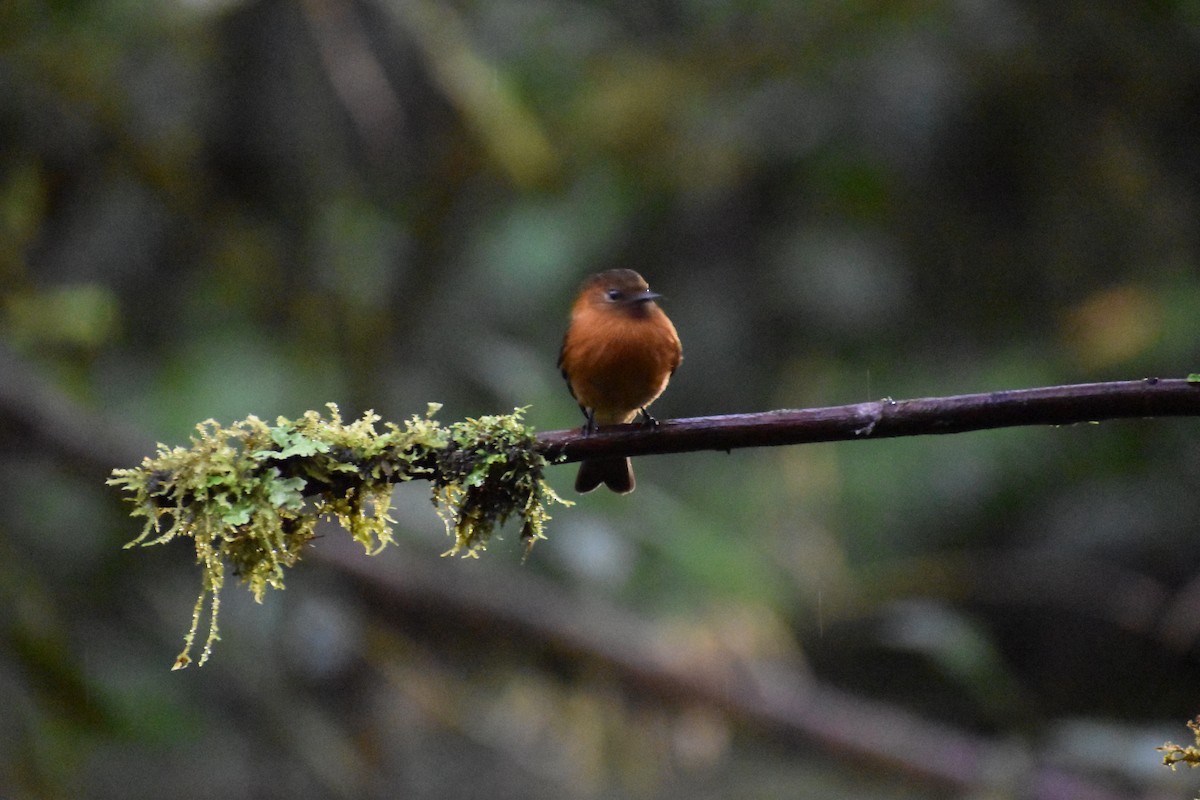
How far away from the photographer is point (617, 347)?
10.9ft

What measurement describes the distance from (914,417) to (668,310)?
5531mm

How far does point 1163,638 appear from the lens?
Answer: 165 inches

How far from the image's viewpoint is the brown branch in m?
1.82

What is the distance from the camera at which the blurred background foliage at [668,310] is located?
4953mm

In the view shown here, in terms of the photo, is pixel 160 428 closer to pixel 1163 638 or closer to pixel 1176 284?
pixel 1163 638

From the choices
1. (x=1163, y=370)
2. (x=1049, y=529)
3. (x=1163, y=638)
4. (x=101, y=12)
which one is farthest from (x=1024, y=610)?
(x=101, y=12)

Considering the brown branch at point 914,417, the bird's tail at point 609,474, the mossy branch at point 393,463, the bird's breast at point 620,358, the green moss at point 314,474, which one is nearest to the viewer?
the brown branch at point 914,417

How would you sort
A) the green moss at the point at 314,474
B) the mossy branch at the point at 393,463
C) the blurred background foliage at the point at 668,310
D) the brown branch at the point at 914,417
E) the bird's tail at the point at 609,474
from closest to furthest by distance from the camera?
1. the brown branch at the point at 914,417
2. the mossy branch at the point at 393,463
3. the green moss at the point at 314,474
4. the bird's tail at the point at 609,474
5. the blurred background foliage at the point at 668,310

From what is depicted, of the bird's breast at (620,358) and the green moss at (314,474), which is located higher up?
the bird's breast at (620,358)

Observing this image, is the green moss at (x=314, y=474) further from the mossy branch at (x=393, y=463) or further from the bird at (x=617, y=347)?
the bird at (x=617, y=347)

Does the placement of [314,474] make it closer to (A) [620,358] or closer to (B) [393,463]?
(B) [393,463]

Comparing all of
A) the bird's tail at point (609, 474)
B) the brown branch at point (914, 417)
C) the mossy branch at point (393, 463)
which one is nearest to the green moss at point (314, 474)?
the mossy branch at point (393, 463)

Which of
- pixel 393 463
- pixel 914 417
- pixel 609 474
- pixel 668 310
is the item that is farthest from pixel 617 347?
pixel 668 310

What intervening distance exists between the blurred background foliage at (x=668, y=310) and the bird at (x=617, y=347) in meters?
1.75
